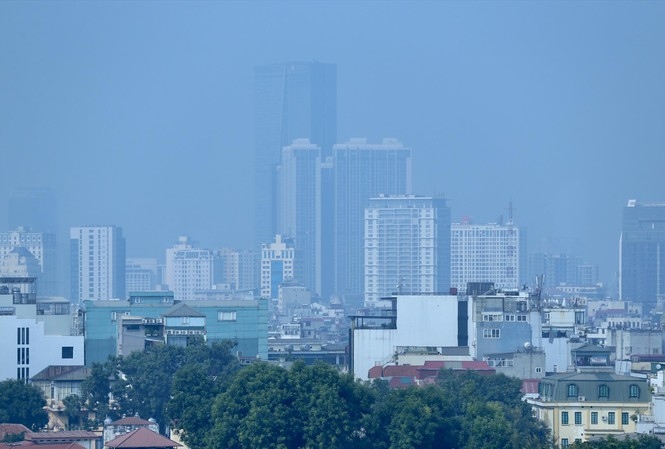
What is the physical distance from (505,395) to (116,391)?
1066 cm

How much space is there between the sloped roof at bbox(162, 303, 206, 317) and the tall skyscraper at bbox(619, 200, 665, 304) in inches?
4598

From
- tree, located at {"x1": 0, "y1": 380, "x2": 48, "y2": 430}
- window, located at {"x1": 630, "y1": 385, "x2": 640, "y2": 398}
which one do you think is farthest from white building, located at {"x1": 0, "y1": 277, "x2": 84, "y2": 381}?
window, located at {"x1": 630, "y1": 385, "x2": 640, "y2": 398}

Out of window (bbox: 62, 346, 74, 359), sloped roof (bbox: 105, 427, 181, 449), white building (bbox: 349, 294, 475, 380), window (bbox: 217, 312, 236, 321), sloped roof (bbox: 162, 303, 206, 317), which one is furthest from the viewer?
window (bbox: 217, 312, 236, 321)

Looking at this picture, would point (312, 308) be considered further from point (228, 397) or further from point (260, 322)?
point (228, 397)

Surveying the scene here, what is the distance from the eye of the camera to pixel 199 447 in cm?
5241

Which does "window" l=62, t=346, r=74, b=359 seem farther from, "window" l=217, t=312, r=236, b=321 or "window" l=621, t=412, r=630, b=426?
"window" l=621, t=412, r=630, b=426

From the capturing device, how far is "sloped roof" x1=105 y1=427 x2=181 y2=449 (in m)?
49.9

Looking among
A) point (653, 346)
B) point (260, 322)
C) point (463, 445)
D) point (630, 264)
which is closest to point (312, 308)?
point (630, 264)

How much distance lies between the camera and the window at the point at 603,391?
5491 cm

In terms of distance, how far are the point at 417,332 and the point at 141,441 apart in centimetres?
2102

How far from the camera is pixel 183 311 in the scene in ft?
242

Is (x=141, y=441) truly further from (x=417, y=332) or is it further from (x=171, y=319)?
(x=171, y=319)

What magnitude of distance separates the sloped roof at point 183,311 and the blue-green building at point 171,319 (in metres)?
0.04

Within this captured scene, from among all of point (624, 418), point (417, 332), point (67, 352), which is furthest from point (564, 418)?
point (67, 352)
